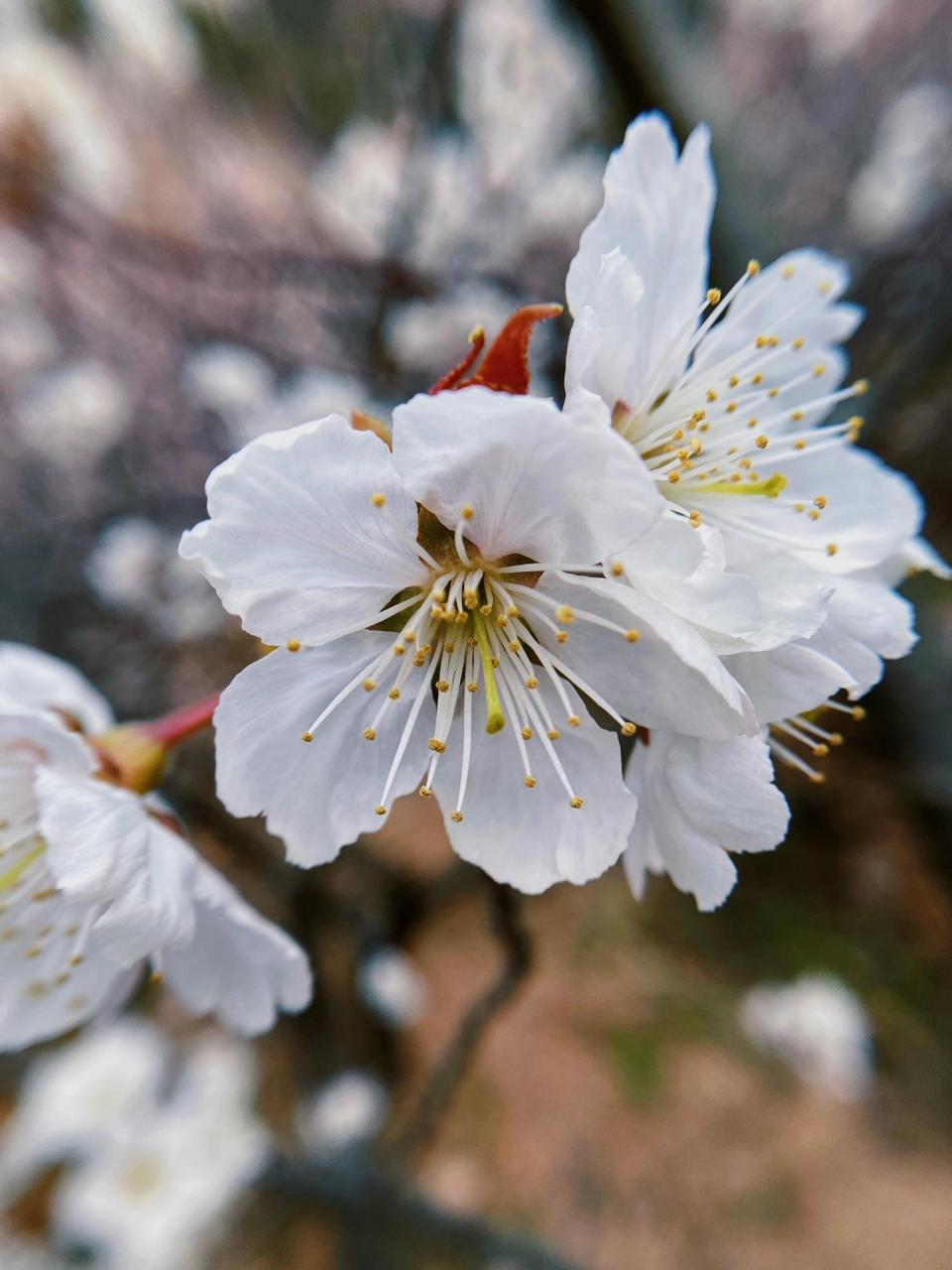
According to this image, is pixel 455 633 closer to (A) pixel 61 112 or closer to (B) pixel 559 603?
(B) pixel 559 603

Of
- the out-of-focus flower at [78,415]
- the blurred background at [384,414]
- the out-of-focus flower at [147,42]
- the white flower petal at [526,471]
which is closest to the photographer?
the white flower petal at [526,471]

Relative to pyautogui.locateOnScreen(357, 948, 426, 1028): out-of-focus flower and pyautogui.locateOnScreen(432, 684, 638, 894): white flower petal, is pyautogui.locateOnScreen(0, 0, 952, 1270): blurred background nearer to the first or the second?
pyautogui.locateOnScreen(357, 948, 426, 1028): out-of-focus flower

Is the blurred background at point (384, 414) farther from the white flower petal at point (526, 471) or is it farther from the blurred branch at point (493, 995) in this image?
the white flower petal at point (526, 471)

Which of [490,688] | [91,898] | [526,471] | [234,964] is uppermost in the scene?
[526,471]

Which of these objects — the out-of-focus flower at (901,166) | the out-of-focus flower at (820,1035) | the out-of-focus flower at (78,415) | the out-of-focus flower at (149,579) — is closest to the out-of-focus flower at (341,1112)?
the out-of-focus flower at (820,1035)

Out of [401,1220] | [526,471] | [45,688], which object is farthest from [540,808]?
[401,1220]

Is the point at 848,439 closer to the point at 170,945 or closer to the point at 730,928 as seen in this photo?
the point at 170,945

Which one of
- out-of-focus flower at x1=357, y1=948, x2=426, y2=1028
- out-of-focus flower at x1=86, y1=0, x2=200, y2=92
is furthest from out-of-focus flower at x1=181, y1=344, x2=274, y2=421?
out-of-focus flower at x1=357, y1=948, x2=426, y2=1028
